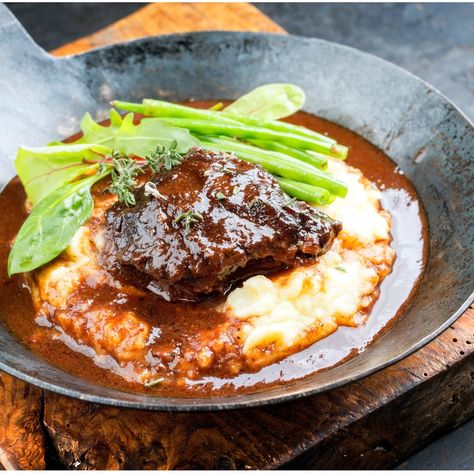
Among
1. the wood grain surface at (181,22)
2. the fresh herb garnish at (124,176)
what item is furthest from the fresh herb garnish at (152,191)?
the wood grain surface at (181,22)

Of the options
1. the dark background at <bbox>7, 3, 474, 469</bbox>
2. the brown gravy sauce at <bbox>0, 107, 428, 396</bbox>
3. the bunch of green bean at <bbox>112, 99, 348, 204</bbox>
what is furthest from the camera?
the dark background at <bbox>7, 3, 474, 469</bbox>

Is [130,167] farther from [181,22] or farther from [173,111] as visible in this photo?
[181,22]

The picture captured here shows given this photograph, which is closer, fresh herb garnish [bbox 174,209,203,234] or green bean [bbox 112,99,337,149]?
fresh herb garnish [bbox 174,209,203,234]

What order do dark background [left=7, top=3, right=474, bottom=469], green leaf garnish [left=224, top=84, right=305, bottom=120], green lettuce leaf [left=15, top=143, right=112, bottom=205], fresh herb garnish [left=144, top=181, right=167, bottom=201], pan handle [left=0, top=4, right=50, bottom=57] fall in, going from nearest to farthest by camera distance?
fresh herb garnish [left=144, top=181, right=167, bottom=201] < green lettuce leaf [left=15, top=143, right=112, bottom=205] < green leaf garnish [left=224, top=84, right=305, bottom=120] < pan handle [left=0, top=4, right=50, bottom=57] < dark background [left=7, top=3, right=474, bottom=469]

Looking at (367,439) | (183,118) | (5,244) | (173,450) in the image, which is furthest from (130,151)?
(367,439)

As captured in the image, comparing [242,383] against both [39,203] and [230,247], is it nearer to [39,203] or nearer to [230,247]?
[230,247]

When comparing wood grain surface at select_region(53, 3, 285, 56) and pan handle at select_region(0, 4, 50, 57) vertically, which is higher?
wood grain surface at select_region(53, 3, 285, 56)

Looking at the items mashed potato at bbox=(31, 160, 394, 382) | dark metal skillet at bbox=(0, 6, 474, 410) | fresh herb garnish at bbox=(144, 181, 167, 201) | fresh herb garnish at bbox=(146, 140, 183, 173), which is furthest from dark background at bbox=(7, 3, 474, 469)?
fresh herb garnish at bbox=(144, 181, 167, 201)

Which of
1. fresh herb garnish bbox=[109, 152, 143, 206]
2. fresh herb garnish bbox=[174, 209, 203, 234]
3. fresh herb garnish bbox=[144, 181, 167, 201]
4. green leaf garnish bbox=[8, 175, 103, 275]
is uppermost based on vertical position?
fresh herb garnish bbox=[174, 209, 203, 234]

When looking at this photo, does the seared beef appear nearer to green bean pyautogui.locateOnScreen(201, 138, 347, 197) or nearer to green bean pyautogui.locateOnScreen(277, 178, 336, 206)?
green bean pyautogui.locateOnScreen(277, 178, 336, 206)
